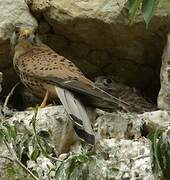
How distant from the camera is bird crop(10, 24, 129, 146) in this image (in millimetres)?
4559

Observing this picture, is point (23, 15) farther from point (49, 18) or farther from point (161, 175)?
point (161, 175)

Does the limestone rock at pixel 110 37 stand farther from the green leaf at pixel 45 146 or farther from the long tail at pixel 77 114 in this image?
the green leaf at pixel 45 146

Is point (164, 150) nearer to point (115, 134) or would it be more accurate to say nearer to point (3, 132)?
point (3, 132)

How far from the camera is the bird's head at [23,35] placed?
17.1ft

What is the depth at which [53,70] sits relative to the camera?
495 cm

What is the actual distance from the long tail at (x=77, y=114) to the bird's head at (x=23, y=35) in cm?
58

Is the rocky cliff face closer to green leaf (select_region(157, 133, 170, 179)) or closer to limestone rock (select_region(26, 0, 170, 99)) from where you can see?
limestone rock (select_region(26, 0, 170, 99))

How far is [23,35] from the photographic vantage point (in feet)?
17.4

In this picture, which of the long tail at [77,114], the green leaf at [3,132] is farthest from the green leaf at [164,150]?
the long tail at [77,114]

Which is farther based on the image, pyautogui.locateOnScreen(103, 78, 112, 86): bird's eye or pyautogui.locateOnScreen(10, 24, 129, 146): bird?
pyautogui.locateOnScreen(103, 78, 112, 86): bird's eye

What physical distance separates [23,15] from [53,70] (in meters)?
0.63

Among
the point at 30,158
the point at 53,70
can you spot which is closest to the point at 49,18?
the point at 53,70

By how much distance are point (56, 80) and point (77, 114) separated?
38 centimetres

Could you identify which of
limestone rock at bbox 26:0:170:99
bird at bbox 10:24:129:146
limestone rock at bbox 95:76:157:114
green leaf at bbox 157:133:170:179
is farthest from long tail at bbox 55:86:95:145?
green leaf at bbox 157:133:170:179
